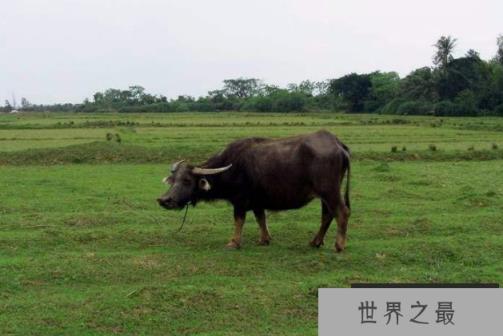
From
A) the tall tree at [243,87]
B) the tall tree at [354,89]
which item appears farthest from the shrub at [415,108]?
the tall tree at [243,87]

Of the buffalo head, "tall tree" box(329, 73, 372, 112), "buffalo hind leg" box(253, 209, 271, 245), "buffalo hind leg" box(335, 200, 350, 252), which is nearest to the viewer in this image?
"buffalo hind leg" box(335, 200, 350, 252)

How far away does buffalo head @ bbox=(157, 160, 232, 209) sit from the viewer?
24.7ft

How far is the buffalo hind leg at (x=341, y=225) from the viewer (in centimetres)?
732

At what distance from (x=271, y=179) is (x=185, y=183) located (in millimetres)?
1084

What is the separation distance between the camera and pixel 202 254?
719 centimetres

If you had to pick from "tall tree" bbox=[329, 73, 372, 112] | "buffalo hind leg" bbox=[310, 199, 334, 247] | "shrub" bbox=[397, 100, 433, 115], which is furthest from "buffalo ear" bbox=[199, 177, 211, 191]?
"tall tree" bbox=[329, 73, 372, 112]

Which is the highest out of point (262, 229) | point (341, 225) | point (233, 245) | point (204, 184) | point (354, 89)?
point (354, 89)

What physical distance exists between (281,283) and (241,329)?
1098mm

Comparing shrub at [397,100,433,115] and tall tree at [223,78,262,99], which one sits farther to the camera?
tall tree at [223,78,262,99]

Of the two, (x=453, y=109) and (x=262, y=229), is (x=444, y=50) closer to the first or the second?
(x=453, y=109)

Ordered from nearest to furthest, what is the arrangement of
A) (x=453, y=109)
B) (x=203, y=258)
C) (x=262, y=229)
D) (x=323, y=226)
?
(x=203, y=258)
(x=323, y=226)
(x=262, y=229)
(x=453, y=109)

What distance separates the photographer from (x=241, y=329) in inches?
200

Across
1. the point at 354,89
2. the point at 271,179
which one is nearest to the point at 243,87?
the point at 354,89

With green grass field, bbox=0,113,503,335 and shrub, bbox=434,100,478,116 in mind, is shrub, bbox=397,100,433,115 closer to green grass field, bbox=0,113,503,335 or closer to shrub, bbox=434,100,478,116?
shrub, bbox=434,100,478,116
